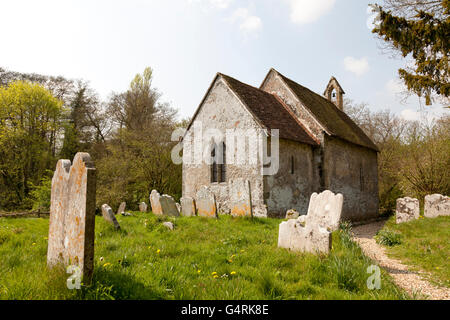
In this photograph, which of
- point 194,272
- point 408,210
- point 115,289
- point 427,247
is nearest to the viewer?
point 115,289

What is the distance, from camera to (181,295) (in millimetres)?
3043

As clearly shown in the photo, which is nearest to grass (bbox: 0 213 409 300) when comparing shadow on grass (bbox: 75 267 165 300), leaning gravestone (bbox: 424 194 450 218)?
shadow on grass (bbox: 75 267 165 300)

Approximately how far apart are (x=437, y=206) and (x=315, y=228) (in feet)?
29.4

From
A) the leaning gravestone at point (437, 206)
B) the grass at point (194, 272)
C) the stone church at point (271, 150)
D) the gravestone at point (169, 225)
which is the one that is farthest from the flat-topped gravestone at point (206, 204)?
the leaning gravestone at point (437, 206)

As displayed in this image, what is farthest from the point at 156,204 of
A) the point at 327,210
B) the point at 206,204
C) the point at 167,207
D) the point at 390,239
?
the point at 390,239

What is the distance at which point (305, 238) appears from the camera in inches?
204

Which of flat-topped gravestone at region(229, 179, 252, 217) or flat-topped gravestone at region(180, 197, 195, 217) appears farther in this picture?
flat-topped gravestone at region(180, 197, 195, 217)

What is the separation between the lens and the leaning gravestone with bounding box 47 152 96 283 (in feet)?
10.2

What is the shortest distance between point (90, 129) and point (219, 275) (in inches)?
948

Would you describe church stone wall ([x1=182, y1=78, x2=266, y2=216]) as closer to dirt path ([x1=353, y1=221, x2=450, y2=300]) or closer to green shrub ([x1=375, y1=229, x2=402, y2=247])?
green shrub ([x1=375, y1=229, x2=402, y2=247])

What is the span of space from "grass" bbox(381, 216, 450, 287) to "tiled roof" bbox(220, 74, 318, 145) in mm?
5780

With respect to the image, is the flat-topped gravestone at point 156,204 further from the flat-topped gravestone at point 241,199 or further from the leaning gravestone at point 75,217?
the leaning gravestone at point 75,217

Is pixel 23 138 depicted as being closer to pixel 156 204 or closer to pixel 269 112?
pixel 156 204
